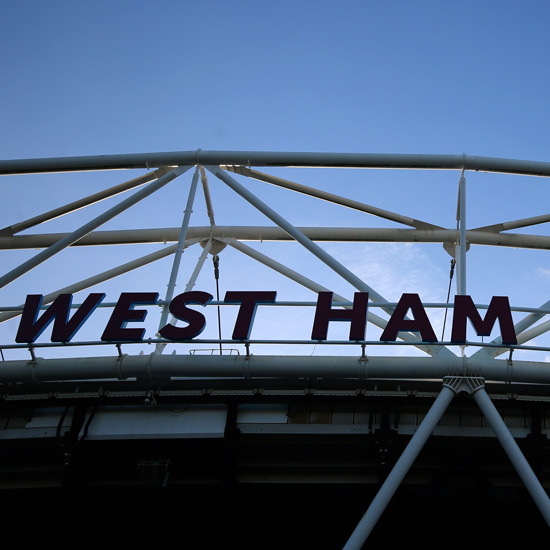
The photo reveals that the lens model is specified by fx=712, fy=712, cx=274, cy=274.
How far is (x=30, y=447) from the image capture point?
61.2ft

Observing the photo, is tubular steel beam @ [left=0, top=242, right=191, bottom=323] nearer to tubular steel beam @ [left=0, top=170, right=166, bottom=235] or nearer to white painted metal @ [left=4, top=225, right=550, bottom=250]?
white painted metal @ [left=4, top=225, right=550, bottom=250]

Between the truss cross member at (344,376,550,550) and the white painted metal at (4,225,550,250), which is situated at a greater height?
the white painted metal at (4,225,550,250)

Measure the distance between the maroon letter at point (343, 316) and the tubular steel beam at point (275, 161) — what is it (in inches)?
239

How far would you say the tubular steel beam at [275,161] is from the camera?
895 inches

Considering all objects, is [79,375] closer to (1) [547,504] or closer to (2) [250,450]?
(2) [250,450]

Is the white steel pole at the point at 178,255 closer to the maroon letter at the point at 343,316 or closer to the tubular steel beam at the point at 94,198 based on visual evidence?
the tubular steel beam at the point at 94,198

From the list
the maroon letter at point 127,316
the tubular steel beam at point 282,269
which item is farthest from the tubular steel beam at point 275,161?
the maroon letter at point 127,316

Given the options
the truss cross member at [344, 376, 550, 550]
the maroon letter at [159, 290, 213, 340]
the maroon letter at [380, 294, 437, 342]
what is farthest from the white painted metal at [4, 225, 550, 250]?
the truss cross member at [344, 376, 550, 550]

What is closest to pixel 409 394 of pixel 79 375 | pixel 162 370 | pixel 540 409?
pixel 540 409

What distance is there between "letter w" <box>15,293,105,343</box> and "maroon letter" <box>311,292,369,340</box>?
20.6ft

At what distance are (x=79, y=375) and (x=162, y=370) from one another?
6.98ft

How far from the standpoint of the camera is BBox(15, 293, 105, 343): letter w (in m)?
19.1

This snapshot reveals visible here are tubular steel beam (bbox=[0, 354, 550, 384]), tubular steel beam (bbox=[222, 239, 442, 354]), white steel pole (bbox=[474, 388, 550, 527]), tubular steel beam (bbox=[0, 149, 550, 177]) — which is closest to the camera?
white steel pole (bbox=[474, 388, 550, 527])

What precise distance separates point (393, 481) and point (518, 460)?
2755mm
